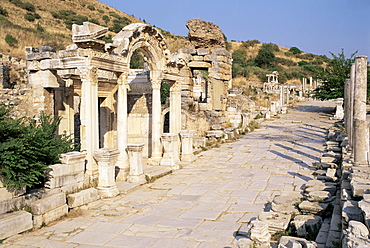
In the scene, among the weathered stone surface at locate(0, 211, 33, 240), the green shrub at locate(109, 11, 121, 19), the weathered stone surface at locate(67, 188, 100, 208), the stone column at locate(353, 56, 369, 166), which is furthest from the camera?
the green shrub at locate(109, 11, 121, 19)

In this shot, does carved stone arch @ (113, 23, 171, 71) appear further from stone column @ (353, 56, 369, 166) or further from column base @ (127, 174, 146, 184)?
stone column @ (353, 56, 369, 166)

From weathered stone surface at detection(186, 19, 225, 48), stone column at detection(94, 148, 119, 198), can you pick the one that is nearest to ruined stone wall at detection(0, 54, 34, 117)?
stone column at detection(94, 148, 119, 198)

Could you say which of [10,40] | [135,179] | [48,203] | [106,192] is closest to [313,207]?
[106,192]

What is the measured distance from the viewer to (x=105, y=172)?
7.77m

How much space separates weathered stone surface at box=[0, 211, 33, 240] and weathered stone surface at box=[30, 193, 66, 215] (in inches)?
7.9

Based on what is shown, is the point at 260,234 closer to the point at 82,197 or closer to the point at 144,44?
the point at 82,197

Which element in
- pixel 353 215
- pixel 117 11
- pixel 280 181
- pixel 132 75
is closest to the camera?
pixel 353 215

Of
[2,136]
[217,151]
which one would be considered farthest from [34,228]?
[217,151]

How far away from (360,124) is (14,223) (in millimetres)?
7768

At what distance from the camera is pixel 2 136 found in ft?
20.5

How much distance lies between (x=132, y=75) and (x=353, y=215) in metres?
10.5

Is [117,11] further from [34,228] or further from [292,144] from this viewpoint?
[34,228]

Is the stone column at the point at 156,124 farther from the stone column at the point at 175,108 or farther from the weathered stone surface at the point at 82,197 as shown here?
the weathered stone surface at the point at 82,197

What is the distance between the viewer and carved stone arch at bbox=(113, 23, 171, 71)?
9117mm
